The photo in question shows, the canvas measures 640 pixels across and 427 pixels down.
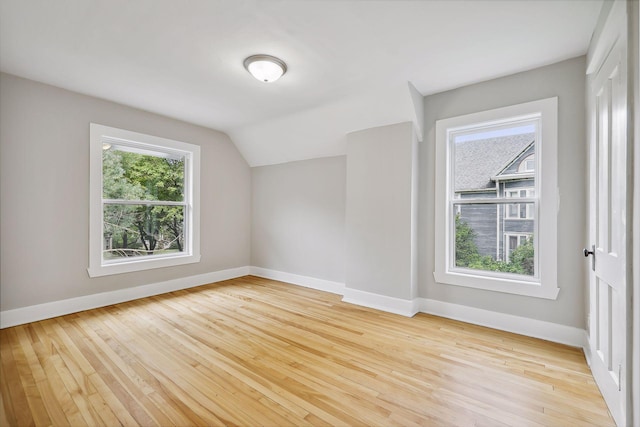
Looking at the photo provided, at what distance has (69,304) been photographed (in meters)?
3.36

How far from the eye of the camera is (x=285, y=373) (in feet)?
7.02

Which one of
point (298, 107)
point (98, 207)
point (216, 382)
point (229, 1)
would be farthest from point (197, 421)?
point (298, 107)

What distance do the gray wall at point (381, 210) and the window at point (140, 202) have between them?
2560 mm

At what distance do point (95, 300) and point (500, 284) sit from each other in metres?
4.66

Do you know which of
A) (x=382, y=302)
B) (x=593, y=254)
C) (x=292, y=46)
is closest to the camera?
(x=593, y=254)

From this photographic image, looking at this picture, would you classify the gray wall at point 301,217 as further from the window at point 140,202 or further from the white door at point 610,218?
the white door at point 610,218

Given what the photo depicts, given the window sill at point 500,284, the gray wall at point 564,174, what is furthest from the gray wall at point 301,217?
the gray wall at point 564,174

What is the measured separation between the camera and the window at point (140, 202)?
360 cm

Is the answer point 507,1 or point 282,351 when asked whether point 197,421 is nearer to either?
point 282,351

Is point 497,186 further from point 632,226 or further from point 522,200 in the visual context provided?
point 632,226

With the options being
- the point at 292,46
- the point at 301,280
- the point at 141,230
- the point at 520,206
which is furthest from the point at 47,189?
the point at 520,206

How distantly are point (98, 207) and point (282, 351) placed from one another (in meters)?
2.93

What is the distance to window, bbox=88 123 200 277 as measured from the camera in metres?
3.60

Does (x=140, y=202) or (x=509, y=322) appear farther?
(x=140, y=202)
